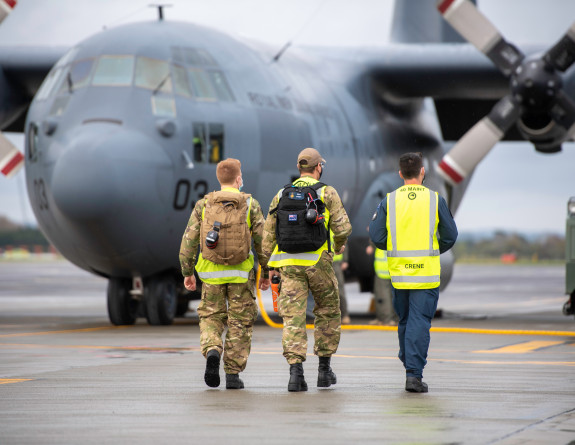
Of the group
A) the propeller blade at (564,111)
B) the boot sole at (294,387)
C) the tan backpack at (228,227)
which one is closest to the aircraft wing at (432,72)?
the propeller blade at (564,111)

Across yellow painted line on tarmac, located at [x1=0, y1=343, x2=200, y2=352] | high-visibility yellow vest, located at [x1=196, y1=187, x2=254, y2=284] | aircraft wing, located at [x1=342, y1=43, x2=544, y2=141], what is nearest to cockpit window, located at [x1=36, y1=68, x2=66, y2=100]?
yellow painted line on tarmac, located at [x1=0, y1=343, x2=200, y2=352]

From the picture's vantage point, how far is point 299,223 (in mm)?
7332

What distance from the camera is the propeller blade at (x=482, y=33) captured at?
16453 mm

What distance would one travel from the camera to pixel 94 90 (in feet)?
44.1

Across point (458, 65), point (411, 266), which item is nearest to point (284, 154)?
point (458, 65)

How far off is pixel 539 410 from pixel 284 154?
29.6ft

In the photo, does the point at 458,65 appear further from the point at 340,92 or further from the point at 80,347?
the point at 80,347

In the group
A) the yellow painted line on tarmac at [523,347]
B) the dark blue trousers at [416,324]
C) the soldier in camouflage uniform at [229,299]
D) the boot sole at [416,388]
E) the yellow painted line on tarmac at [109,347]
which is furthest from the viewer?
the yellow painted line on tarmac at [109,347]

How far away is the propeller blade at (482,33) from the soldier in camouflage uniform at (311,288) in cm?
967

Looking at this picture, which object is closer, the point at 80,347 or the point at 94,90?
the point at 80,347

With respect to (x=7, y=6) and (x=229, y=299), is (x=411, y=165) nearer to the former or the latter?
(x=229, y=299)

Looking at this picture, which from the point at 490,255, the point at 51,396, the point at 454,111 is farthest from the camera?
the point at 490,255

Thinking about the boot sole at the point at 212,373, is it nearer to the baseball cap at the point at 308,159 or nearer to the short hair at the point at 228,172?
the short hair at the point at 228,172

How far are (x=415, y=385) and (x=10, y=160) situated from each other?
1013 cm
